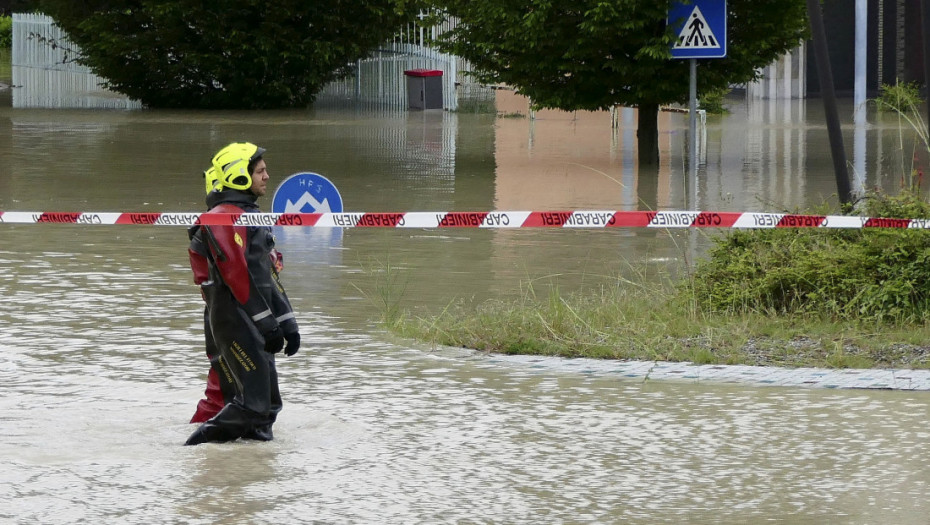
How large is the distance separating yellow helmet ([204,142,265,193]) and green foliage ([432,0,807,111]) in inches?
491

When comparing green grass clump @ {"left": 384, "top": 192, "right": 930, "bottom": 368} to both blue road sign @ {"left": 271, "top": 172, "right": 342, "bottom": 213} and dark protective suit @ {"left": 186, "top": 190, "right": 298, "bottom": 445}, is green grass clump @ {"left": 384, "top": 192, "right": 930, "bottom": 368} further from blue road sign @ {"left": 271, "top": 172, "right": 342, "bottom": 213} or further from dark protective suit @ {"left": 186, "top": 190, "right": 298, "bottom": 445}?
blue road sign @ {"left": 271, "top": 172, "right": 342, "bottom": 213}

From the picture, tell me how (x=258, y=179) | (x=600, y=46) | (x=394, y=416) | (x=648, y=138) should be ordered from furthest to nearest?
1. (x=648, y=138)
2. (x=600, y=46)
3. (x=394, y=416)
4. (x=258, y=179)

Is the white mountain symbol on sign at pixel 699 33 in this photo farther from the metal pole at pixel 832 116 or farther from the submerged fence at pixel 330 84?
the submerged fence at pixel 330 84

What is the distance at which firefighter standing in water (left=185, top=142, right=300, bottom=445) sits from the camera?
21.9ft

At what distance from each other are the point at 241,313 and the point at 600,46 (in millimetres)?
13786

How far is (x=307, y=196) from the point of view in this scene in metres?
13.5

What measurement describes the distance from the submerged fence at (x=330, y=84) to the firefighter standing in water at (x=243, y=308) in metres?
27.4

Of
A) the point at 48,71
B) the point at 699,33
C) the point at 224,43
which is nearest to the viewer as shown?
the point at 699,33

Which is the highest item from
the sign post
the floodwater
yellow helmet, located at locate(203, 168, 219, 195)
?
the sign post

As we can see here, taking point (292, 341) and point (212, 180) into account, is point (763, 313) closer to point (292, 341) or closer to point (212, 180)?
point (292, 341)

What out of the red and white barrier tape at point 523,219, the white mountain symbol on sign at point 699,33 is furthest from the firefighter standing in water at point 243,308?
the white mountain symbol on sign at point 699,33

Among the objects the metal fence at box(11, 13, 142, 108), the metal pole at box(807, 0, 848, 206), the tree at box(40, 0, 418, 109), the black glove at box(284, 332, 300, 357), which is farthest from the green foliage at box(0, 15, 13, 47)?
the black glove at box(284, 332, 300, 357)

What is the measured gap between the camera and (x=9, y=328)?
9617 mm

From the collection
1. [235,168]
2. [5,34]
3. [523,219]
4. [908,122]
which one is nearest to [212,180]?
[235,168]
